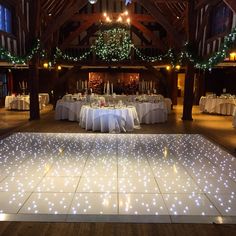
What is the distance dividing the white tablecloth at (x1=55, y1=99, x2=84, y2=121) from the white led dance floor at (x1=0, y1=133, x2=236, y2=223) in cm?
362

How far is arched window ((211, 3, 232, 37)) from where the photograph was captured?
30.0 ft

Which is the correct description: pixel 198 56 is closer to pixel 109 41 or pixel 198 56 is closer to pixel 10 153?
pixel 109 41

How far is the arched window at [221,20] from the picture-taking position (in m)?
9.16

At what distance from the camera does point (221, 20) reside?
9.99 meters

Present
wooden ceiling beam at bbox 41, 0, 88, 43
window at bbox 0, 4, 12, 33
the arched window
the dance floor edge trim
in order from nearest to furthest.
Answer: the dance floor edge trim, the arched window, window at bbox 0, 4, 12, 33, wooden ceiling beam at bbox 41, 0, 88, 43

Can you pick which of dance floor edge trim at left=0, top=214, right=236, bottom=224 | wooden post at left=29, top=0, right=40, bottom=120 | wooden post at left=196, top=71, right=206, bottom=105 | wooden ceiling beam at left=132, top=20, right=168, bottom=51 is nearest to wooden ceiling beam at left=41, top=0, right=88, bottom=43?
wooden post at left=29, top=0, right=40, bottom=120

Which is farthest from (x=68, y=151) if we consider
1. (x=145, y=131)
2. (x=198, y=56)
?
(x=198, y=56)

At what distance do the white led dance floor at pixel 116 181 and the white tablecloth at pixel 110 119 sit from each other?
126 cm

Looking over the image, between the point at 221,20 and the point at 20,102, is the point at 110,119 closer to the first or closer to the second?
the point at 221,20

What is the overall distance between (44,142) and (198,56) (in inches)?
244

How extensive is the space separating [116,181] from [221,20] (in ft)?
23.8

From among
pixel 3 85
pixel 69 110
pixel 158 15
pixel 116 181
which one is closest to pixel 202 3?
pixel 158 15

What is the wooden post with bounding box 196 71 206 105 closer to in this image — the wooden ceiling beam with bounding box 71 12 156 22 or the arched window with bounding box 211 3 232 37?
the wooden ceiling beam with bounding box 71 12 156 22

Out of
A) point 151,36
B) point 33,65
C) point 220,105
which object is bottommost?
point 220,105
